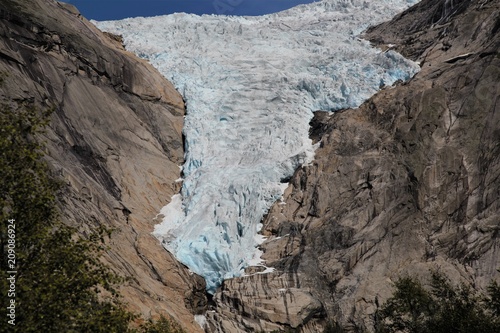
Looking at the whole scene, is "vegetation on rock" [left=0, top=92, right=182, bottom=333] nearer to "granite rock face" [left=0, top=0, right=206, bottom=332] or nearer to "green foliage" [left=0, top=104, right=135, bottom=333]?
"green foliage" [left=0, top=104, right=135, bottom=333]

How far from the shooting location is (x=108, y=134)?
46844 mm

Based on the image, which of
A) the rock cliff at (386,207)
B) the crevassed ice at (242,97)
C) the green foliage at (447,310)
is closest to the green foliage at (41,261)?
the green foliage at (447,310)

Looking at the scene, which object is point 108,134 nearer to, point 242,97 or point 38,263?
point 242,97

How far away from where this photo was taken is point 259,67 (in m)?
61.1

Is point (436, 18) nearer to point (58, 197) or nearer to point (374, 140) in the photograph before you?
point (374, 140)

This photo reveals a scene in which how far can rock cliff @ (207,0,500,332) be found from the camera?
36.6 m

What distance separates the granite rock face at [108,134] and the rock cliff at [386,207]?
5151 mm

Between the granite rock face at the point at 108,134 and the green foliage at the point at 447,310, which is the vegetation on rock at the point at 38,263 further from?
the granite rock face at the point at 108,134

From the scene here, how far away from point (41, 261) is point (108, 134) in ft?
109

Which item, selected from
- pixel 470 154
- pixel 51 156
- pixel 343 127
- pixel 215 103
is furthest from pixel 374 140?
pixel 51 156

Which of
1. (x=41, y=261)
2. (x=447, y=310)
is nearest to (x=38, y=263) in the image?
(x=41, y=261)

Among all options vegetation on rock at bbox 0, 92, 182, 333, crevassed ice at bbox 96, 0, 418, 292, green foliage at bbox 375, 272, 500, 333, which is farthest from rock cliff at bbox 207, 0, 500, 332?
vegetation on rock at bbox 0, 92, 182, 333

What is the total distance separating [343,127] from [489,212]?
13516 millimetres

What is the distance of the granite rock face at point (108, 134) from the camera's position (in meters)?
35.8
